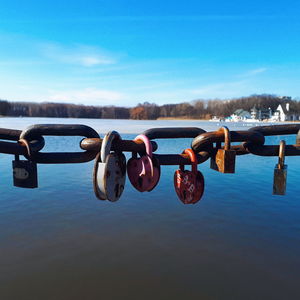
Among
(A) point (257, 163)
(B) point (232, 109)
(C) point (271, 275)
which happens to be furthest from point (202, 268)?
(B) point (232, 109)

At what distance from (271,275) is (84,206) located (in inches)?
135

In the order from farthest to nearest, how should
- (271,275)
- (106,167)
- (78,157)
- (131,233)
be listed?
(131,233) < (271,275) < (78,157) < (106,167)

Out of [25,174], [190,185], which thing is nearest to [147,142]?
[190,185]

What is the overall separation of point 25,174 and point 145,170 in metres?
0.47

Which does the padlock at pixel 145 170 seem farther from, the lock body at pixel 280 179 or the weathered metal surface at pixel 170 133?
the lock body at pixel 280 179

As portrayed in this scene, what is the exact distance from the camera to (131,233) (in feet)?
13.7

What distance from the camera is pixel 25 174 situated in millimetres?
1040

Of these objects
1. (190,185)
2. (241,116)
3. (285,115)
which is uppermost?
(285,115)

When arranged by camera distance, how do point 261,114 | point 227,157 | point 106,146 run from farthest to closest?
1. point 261,114
2. point 227,157
3. point 106,146

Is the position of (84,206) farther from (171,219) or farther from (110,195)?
(110,195)

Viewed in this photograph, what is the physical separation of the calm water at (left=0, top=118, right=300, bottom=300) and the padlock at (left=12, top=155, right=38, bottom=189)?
2277 millimetres

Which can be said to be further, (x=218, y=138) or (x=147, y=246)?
(x=147, y=246)

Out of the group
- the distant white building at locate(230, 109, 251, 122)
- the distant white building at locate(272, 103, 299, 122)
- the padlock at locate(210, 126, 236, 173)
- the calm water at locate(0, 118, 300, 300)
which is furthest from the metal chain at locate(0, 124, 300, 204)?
the distant white building at locate(272, 103, 299, 122)

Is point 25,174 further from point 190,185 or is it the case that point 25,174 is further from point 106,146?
point 190,185
